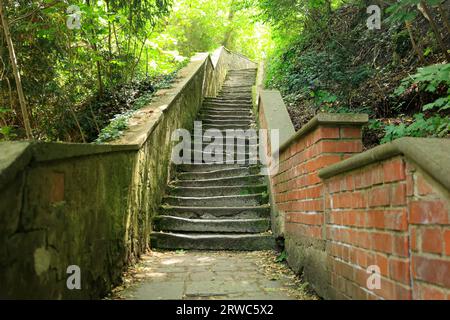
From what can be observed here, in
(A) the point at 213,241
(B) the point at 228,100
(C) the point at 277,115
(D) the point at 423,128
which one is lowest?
(A) the point at 213,241

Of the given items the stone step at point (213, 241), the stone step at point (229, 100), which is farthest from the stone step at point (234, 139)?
the stone step at point (213, 241)

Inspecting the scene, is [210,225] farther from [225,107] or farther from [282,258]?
[225,107]

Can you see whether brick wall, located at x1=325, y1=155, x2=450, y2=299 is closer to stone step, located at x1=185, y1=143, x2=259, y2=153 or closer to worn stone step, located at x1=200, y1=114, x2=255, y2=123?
stone step, located at x1=185, y1=143, x2=259, y2=153

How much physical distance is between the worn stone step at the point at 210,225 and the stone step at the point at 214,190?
684 mm

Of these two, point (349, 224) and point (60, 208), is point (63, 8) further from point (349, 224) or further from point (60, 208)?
point (349, 224)

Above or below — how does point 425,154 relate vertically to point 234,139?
below

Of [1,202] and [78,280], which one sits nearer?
[1,202]

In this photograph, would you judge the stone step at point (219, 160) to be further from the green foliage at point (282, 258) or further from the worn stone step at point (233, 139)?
the green foliage at point (282, 258)

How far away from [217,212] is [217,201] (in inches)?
11.1

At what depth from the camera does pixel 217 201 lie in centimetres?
536

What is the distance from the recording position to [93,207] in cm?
269

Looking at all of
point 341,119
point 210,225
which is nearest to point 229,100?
point 210,225
